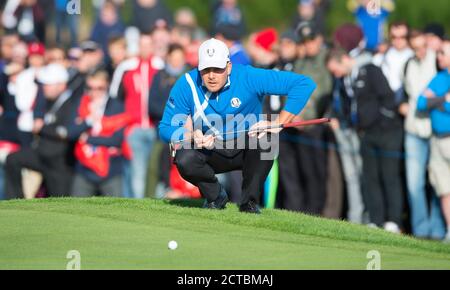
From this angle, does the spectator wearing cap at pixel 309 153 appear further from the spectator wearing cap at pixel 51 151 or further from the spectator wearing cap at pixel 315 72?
the spectator wearing cap at pixel 51 151

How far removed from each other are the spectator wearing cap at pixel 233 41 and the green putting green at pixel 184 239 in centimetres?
421

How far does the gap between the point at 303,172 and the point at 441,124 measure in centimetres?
250

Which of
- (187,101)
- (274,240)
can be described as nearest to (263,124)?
(187,101)

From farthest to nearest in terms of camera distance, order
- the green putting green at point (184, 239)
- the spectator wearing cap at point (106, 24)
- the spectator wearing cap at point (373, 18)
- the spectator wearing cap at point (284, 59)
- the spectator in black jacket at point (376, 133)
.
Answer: the spectator wearing cap at point (106, 24)
the spectator wearing cap at point (373, 18)
the spectator wearing cap at point (284, 59)
the spectator in black jacket at point (376, 133)
the green putting green at point (184, 239)

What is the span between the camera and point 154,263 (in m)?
9.26

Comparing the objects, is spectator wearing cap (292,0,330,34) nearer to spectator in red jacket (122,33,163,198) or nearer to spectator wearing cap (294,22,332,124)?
spectator wearing cap (294,22,332,124)

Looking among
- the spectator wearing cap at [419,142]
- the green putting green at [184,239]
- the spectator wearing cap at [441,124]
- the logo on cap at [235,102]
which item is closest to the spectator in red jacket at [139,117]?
the spectator wearing cap at [419,142]

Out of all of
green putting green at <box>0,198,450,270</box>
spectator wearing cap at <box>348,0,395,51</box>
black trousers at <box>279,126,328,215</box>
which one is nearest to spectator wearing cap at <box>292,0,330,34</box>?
spectator wearing cap at <box>348,0,395,51</box>

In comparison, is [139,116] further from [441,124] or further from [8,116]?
[441,124]

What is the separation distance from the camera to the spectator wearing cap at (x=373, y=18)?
1781 centimetres

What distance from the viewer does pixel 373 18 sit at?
18203 mm

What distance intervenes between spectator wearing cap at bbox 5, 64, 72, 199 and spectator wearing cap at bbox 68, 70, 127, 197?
1.00ft

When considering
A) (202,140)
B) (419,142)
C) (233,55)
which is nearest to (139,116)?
(233,55)
